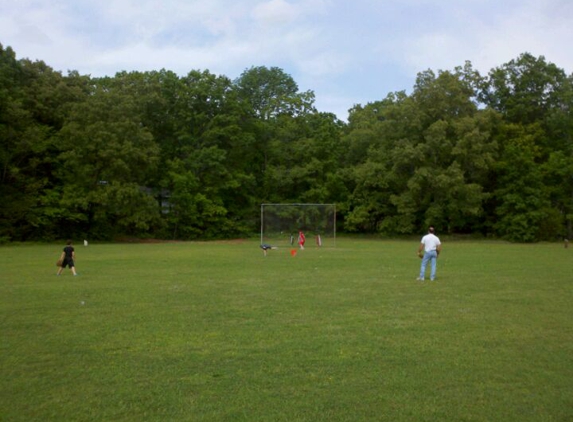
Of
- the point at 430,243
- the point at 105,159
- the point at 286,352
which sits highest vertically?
the point at 105,159

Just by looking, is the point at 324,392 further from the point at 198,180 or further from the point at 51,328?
the point at 198,180

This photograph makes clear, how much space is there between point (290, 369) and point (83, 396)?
260 centimetres

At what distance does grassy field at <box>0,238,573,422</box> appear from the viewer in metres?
5.55

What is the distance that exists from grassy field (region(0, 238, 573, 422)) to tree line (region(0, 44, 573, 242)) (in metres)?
29.2

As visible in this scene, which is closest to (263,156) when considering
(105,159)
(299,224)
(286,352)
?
(105,159)

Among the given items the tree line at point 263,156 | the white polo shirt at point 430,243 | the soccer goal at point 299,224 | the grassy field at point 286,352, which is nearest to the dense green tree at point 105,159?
the tree line at point 263,156

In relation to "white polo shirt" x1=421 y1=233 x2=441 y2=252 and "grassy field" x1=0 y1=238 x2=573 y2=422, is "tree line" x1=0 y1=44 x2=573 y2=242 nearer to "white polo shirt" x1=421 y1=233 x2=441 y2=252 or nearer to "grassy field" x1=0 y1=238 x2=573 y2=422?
"grassy field" x1=0 y1=238 x2=573 y2=422

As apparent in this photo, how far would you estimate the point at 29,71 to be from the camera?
43375mm

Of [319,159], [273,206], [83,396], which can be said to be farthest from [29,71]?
[83,396]

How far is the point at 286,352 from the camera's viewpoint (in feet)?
25.2

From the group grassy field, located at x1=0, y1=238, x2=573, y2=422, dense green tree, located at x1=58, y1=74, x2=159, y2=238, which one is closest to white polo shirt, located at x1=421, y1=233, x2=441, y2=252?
grassy field, located at x1=0, y1=238, x2=573, y2=422

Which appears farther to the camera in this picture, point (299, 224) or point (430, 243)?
point (299, 224)

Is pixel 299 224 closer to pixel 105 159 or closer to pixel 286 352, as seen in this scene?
pixel 105 159

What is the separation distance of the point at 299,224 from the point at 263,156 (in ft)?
73.3
